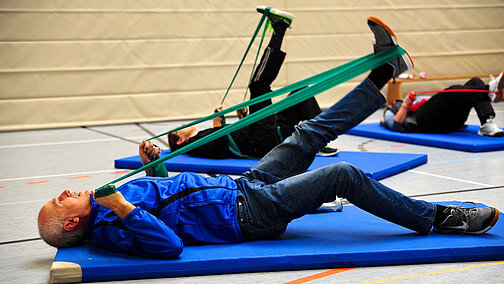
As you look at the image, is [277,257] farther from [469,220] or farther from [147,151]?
[147,151]

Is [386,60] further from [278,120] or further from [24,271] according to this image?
[278,120]

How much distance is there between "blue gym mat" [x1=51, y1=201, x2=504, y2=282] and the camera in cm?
219

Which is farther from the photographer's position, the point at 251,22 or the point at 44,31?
the point at 251,22

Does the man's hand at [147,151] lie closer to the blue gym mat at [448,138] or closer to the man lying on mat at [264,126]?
the man lying on mat at [264,126]

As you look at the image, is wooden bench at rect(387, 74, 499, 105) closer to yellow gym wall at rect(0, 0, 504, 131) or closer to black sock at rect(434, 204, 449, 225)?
yellow gym wall at rect(0, 0, 504, 131)

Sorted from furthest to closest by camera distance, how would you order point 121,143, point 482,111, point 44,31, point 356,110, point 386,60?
point 44,31 < point 121,143 < point 482,111 < point 356,110 < point 386,60

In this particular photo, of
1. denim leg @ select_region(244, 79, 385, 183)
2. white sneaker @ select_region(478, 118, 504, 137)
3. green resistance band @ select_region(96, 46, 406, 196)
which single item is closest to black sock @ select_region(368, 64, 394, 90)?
denim leg @ select_region(244, 79, 385, 183)

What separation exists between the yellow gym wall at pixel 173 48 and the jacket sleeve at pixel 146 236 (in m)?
6.22

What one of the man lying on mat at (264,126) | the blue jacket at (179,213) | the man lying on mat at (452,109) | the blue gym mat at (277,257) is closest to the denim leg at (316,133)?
the blue jacket at (179,213)

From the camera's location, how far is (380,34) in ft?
8.19

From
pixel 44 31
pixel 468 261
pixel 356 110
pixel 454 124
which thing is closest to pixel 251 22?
pixel 44 31

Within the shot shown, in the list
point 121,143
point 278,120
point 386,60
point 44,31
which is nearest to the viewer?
point 386,60

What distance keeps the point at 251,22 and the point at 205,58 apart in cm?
93

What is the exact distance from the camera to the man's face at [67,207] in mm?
A: 2330
